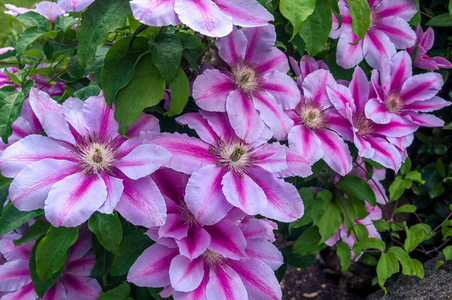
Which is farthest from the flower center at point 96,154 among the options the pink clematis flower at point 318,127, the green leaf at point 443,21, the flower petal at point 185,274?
the green leaf at point 443,21

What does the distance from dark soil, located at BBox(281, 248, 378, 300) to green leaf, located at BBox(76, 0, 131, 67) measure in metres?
1.67

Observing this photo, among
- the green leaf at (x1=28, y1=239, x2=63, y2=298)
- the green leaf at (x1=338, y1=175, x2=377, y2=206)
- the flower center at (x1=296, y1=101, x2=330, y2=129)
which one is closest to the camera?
the green leaf at (x1=28, y1=239, x2=63, y2=298)

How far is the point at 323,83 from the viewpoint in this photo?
3.34 ft

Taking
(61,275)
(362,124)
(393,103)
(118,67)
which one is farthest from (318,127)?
(61,275)

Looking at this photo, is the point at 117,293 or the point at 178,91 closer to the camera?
the point at 178,91

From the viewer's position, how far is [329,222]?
49.1 inches

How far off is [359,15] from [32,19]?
2.51 ft

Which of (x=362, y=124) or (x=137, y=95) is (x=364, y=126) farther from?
(x=137, y=95)

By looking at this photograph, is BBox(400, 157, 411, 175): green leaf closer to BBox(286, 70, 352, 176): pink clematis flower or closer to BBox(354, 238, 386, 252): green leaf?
BBox(354, 238, 386, 252): green leaf

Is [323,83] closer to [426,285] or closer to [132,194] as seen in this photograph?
[132,194]

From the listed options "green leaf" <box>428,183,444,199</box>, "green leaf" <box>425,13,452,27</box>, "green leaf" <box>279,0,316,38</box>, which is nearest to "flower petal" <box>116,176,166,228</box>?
"green leaf" <box>279,0,316,38</box>

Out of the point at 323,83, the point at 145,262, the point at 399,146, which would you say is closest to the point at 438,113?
the point at 399,146

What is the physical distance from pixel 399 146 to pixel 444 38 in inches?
34.5

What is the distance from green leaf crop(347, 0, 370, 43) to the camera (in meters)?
0.79
